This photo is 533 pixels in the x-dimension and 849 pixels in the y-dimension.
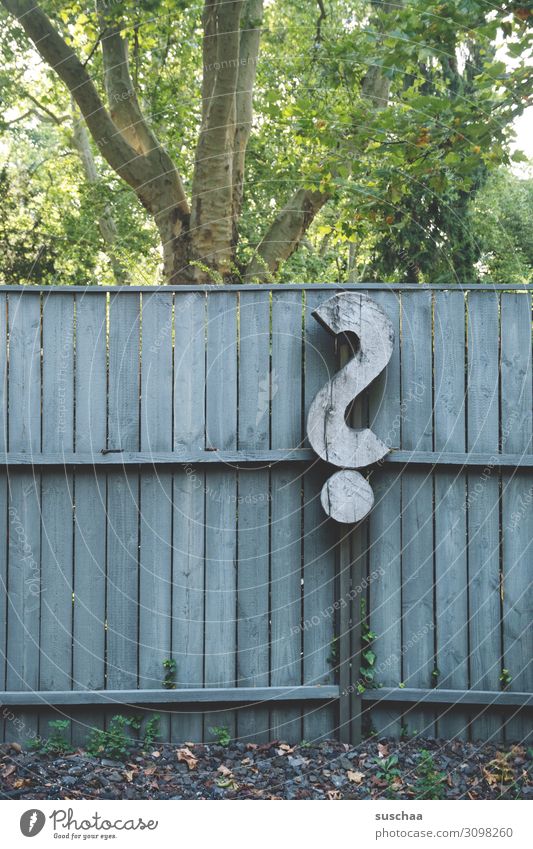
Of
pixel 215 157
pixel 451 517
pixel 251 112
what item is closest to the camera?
pixel 451 517

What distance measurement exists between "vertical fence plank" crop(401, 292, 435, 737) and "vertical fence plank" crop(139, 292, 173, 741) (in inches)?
48.2

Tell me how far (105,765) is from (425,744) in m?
1.61

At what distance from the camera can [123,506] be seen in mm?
3701

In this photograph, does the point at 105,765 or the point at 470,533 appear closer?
the point at 105,765

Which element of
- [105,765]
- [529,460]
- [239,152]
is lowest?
[105,765]

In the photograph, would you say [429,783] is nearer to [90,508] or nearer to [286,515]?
[286,515]

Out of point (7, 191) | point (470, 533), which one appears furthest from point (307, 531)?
point (7, 191)

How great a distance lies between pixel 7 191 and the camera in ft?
26.9

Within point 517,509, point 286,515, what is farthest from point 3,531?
point 517,509

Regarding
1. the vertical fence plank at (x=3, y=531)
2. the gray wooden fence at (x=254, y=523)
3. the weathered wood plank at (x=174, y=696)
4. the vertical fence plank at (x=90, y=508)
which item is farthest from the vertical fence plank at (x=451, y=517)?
the vertical fence plank at (x=3, y=531)

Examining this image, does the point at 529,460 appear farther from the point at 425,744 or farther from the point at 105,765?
the point at 105,765

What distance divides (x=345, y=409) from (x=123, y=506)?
4.09 feet

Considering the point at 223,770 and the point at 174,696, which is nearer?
the point at 223,770

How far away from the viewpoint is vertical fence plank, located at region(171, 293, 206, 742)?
368 centimetres
